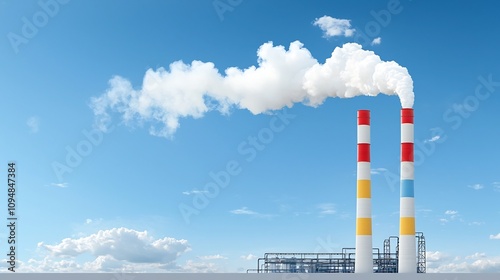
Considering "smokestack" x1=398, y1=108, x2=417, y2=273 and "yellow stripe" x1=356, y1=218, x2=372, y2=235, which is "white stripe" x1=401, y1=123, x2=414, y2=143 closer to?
"smokestack" x1=398, y1=108, x2=417, y2=273

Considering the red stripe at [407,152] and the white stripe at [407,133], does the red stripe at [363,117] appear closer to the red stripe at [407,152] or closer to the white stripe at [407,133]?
the white stripe at [407,133]

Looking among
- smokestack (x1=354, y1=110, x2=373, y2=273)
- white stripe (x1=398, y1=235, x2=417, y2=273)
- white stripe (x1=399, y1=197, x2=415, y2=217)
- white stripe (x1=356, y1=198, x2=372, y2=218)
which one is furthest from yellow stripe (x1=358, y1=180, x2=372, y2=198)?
white stripe (x1=398, y1=235, x2=417, y2=273)

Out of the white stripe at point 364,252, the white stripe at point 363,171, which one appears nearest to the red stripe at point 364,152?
the white stripe at point 363,171

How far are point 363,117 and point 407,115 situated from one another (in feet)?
5.30

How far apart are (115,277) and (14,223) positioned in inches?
147

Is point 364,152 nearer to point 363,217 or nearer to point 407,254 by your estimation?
point 363,217

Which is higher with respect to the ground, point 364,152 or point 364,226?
point 364,152

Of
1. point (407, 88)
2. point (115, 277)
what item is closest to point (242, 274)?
point (115, 277)

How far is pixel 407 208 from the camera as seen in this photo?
25.4 m

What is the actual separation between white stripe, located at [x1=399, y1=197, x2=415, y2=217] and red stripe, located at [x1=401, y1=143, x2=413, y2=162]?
1.45m

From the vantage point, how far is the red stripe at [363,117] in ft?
85.1

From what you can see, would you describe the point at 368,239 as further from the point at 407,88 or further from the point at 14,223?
the point at 14,223

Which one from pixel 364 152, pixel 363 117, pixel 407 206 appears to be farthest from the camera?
pixel 363 117

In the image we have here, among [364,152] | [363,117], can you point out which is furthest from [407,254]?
[363,117]
